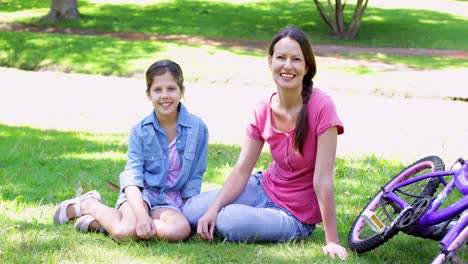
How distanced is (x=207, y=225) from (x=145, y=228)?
36cm

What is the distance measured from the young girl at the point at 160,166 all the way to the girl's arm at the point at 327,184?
0.81 metres

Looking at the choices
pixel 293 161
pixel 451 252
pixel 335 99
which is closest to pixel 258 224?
pixel 293 161

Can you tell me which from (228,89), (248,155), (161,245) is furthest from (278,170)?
(228,89)

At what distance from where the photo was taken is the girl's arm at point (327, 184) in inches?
161

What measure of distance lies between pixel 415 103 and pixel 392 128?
286 cm

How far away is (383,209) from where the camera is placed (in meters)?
4.16

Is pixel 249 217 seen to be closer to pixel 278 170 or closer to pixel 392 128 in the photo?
pixel 278 170

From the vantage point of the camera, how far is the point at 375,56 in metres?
17.1

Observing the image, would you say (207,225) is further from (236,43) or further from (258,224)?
(236,43)

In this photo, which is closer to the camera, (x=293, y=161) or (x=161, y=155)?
(x=293, y=161)

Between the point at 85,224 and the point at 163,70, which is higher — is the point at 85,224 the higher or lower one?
the lower one

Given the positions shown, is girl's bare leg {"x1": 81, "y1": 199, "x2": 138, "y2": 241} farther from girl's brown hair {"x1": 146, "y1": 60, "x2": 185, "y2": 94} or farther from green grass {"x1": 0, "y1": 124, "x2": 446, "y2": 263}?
girl's brown hair {"x1": 146, "y1": 60, "x2": 185, "y2": 94}

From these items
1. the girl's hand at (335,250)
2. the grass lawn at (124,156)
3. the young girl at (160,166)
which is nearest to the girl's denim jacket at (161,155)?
the young girl at (160,166)

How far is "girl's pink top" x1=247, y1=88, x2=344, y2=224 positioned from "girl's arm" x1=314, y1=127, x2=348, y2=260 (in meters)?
0.09
